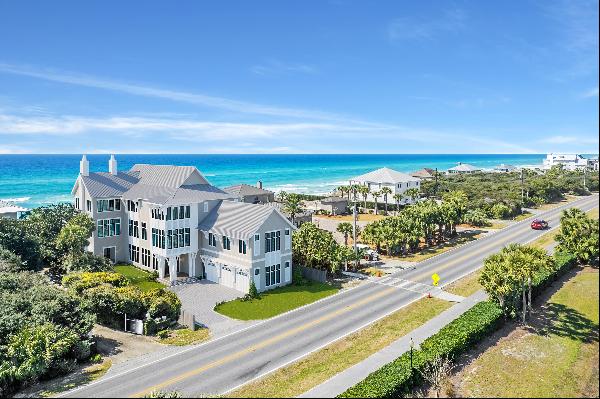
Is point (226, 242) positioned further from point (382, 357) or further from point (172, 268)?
point (382, 357)

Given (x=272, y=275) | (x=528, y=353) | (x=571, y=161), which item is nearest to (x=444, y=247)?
(x=272, y=275)

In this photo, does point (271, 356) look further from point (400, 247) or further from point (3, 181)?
point (3, 181)

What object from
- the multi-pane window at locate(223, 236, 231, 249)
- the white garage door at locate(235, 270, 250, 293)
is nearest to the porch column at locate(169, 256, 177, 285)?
the multi-pane window at locate(223, 236, 231, 249)

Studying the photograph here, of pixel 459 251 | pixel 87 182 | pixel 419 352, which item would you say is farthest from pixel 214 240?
pixel 459 251

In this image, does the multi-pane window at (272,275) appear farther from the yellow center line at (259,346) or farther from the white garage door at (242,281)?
the yellow center line at (259,346)

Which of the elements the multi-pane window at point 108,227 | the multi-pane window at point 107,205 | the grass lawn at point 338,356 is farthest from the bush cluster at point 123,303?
the multi-pane window at point 107,205

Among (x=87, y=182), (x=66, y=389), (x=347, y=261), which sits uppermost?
(x=87, y=182)

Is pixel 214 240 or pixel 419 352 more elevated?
pixel 214 240
